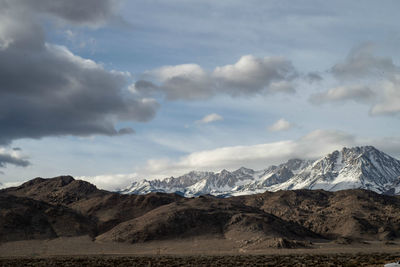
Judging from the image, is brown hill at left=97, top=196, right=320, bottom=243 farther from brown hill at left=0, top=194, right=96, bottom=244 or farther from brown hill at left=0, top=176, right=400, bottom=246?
brown hill at left=0, top=194, right=96, bottom=244

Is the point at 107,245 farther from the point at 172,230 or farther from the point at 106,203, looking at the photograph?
the point at 106,203

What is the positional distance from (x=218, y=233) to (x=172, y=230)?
16193 mm

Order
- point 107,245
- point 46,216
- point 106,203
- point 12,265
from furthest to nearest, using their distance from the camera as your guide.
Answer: point 106,203
point 46,216
point 107,245
point 12,265

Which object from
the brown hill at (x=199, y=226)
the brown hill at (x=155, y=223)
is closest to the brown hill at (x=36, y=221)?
the brown hill at (x=155, y=223)

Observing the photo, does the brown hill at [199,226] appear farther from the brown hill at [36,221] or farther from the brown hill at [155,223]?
the brown hill at [36,221]

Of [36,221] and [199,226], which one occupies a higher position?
[36,221]

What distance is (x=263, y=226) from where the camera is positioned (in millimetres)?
159625

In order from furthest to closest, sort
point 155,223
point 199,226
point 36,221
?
point 36,221 → point 199,226 → point 155,223

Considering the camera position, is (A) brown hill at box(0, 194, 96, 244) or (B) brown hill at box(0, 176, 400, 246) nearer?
(A) brown hill at box(0, 194, 96, 244)

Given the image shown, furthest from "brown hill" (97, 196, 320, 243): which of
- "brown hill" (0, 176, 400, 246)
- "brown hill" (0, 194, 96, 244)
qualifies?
"brown hill" (0, 194, 96, 244)

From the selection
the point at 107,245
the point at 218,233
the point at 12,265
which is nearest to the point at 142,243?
the point at 107,245

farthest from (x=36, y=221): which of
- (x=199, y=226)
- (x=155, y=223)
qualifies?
(x=199, y=226)

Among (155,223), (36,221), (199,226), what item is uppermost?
(36,221)

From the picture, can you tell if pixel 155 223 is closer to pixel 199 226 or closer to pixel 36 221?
pixel 199 226
